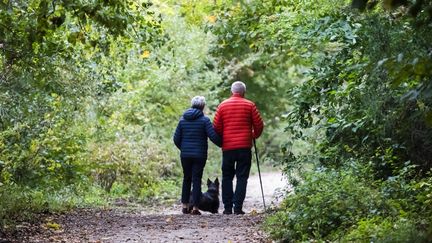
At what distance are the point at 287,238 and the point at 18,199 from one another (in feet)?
15.0

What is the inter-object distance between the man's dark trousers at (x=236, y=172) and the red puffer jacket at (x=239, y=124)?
124mm

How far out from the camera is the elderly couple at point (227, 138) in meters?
13.3

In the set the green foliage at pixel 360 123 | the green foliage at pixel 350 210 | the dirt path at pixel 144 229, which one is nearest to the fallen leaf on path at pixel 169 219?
the dirt path at pixel 144 229

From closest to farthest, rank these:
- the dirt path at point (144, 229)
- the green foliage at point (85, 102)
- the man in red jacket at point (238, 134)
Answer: the dirt path at point (144, 229), the green foliage at point (85, 102), the man in red jacket at point (238, 134)

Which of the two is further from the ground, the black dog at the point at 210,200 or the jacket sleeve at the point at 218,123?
the jacket sleeve at the point at 218,123

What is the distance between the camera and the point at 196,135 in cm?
1361

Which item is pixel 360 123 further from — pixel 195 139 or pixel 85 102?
pixel 85 102

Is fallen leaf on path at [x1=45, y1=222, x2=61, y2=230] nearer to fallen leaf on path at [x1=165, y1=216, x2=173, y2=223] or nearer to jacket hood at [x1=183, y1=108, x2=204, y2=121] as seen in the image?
fallen leaf on path at [x1=165, y1=216, x2=173, y2=223]

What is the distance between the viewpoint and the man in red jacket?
13289 mm

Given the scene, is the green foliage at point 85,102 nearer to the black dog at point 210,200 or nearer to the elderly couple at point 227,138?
the elderly couple at point 227,138

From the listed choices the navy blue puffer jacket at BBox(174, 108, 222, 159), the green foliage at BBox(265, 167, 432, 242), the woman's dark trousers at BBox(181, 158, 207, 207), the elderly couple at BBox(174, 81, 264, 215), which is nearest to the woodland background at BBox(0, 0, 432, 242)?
the green foliage at BBox(265, 167, 432, 242)

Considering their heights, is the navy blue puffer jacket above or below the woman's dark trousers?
above

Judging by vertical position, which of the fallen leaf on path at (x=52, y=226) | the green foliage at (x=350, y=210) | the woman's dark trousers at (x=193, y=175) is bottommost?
the fallen leaf on path at (x=52, y=226)

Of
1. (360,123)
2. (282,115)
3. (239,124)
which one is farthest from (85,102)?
(360,123)
